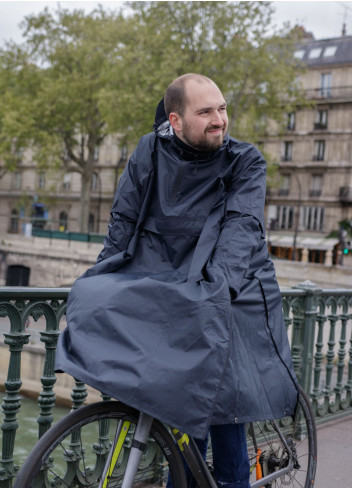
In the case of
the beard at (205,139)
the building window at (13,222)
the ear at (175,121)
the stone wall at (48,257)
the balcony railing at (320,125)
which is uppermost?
the balcony railing at (320,125)

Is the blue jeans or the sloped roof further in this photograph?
the sloped roof

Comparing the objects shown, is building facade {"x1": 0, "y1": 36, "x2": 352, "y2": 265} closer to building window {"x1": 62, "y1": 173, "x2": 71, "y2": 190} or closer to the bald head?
building window {"x1": 62, "y1": 173, "x2": 71, "y2": 190}

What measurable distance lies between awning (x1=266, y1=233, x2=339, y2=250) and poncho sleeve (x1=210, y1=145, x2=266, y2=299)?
129 feet

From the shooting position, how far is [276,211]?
4606 cm

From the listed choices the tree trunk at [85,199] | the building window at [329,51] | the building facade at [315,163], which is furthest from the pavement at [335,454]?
A: the building window at [329,51]

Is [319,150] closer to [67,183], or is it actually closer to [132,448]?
[67,183]

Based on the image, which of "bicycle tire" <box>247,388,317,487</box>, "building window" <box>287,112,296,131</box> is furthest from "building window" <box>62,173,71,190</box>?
"bicycle tire" <box>247,388,317,487</box>

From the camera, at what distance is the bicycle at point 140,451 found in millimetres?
2051

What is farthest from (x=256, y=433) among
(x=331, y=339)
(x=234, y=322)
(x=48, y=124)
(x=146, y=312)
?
(x=48, y=124)

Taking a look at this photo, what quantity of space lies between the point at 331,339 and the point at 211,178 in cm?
356

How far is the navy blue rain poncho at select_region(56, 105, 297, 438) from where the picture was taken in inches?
79.4

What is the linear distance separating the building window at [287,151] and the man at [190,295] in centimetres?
4483

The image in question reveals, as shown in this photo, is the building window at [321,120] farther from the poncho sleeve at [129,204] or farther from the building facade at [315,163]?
the poncho sleeve at [129,204]

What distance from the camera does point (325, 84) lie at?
45.9 m
